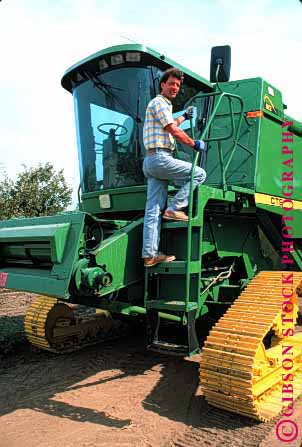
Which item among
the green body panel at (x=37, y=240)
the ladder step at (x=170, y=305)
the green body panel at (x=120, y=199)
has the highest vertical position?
the green body panel at (x=120, y=199)

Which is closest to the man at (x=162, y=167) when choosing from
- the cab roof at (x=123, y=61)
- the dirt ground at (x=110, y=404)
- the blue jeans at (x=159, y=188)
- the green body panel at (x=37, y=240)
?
the blue jeans at (x=159, y=188)

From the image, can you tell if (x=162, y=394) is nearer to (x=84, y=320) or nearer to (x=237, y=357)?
(x=237, y=357)

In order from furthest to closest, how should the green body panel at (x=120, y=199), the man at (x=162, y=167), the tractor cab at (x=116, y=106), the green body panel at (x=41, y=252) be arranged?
the green body panel at (x=120, y=199), the tractor cab at (x=116, y=106), the man at (x=162, y=167), the green body panel at (x=41, y=252)

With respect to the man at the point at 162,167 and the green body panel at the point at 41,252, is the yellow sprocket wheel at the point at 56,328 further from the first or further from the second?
the man at the point at 162,167

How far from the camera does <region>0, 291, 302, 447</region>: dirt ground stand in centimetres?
340

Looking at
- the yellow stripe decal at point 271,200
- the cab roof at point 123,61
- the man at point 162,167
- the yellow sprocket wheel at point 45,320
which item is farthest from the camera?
the yellow sprocket wheel at point 45,320

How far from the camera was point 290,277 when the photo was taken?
4.46 meters

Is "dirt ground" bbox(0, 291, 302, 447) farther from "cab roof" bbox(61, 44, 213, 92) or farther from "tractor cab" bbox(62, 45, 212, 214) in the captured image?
"cab roof" bbox(61, 44, 213, 92)

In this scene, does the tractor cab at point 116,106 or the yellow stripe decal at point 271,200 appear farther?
the yellow stripe decal at point 271,200

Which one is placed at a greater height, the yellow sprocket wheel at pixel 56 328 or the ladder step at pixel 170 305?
the ladder step at pixel 170 305

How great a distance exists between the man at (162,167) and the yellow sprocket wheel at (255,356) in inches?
34.1

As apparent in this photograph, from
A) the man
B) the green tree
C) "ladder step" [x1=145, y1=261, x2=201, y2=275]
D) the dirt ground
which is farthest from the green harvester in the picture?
the green tree

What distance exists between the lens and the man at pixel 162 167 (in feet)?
12.9

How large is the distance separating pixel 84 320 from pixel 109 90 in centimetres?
322
